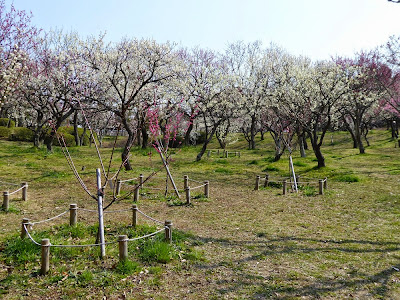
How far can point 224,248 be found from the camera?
317 inches

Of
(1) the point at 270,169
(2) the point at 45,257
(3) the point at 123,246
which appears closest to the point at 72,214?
(2) the point at 45,257

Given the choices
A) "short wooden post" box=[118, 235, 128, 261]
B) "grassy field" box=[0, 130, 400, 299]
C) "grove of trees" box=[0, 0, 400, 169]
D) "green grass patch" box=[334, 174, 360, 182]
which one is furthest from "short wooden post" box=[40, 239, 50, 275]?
"green grass patch" box=[334, 174, 360, 182]

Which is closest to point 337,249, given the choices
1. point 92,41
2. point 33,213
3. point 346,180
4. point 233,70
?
point 33,213

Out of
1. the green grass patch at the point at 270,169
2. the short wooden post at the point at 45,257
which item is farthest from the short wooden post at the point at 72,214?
the green grass patch at the point at 270,169

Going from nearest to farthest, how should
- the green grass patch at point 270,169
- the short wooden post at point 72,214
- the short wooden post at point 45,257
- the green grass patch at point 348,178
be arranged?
the short wooden post at point 45,257 < the short wooden post at point 72,214 < the green grass patch at point 348,178 < the green grass patch at point 270,169

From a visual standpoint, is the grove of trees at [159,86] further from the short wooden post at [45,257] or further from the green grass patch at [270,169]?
the short wooden post at [45,257]

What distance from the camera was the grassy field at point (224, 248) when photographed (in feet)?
19.4

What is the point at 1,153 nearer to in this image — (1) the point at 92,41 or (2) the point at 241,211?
(1) the point at 92,41

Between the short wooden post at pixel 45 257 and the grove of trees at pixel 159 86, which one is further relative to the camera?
the grove of trees at pixel 159 86

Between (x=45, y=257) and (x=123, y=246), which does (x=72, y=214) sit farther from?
(x=123, y=246)

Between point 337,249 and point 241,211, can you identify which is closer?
point 337,249

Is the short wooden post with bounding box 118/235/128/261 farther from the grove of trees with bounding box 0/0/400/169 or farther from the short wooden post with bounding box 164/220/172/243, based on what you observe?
the grove of trees with bounding box 0/0/400/169

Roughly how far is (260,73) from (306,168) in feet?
58.9

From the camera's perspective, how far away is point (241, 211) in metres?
11.9
